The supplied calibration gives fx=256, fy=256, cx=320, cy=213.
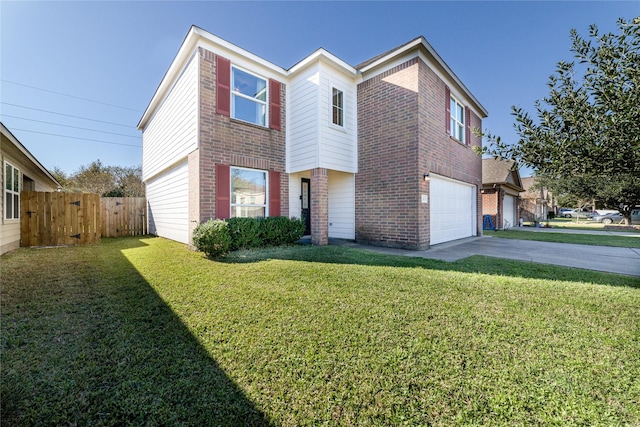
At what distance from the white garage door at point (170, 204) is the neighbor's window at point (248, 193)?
1.70m

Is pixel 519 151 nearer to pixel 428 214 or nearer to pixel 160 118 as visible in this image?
pixel 428 214

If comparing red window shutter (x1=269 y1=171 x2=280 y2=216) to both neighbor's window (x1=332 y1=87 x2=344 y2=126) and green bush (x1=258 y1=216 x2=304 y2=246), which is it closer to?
green bush (x1=258 y1=216 x2=304 y2=246)

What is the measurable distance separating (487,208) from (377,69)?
12956 millimetres

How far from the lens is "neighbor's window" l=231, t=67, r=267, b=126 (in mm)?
7805

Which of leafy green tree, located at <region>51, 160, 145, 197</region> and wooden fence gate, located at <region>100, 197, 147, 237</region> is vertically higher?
leafy green tree, located at <region>51, 160, 145, 197</region>

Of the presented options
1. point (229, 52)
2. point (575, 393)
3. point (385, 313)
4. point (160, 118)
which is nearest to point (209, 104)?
point (229, 52)

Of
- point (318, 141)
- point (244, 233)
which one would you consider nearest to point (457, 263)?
point (318, 141)

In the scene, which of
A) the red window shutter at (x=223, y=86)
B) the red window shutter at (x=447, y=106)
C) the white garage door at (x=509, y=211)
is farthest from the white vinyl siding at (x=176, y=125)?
the white garage door at (x=509, y=211)

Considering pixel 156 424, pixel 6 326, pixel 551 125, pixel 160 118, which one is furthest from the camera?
pixel 160 118

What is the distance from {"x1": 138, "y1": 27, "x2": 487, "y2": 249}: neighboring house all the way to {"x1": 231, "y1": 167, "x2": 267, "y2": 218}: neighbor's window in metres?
0.03

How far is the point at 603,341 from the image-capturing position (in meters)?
2.47

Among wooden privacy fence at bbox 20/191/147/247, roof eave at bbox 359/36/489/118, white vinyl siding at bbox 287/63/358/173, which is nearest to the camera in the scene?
roof eave at bbox 359/36/489/118

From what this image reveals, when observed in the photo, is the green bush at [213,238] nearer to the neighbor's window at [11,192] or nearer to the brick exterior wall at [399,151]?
the brick exterior wall at [399,151]

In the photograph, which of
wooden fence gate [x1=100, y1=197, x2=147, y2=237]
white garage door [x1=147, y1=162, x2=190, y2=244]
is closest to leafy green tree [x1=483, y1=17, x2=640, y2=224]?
white garage door [x1=147, y1=162, x2=190, y2=244]
